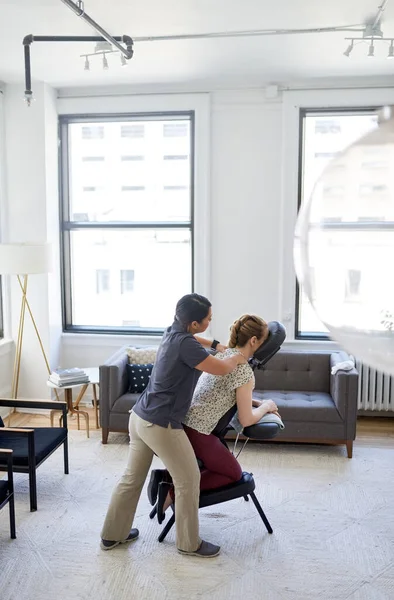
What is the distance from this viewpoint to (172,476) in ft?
9.94

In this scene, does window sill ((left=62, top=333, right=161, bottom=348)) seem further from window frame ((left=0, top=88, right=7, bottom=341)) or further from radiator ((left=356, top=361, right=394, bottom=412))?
radiator ((left=356, top=361, right=394, bottom=412))

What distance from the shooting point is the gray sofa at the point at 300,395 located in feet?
14.9

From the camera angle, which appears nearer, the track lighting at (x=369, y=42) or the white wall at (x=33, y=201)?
the track lighting at (x=369, y=42)

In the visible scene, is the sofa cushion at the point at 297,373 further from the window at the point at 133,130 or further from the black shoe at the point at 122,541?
the window at the point at 133,130

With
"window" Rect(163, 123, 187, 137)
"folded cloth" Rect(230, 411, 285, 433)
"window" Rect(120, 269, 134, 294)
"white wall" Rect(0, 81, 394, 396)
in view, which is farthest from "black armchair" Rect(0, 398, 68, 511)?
Answer: "window" Rect(163, 123, 187, 137)

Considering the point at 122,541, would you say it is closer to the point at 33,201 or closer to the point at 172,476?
the point at 172,476

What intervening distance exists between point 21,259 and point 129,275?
137cm

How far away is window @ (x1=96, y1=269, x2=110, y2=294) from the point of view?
602 cm

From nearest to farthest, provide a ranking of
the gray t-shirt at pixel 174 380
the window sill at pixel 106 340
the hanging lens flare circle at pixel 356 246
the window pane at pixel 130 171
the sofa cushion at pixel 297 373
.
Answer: the hanging lens flare circle at pixel 356 246, the gray t-shirt at pixel 174 380, the sofa cushion at pixel 297 373, the window pane at pixel 130 171, the window sill at pixel 106 340

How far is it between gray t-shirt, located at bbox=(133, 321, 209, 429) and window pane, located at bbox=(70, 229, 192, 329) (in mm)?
2909

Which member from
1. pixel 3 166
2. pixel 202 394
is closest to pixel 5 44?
pixel 3 166

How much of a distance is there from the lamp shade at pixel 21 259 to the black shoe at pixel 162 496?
2.41 meters

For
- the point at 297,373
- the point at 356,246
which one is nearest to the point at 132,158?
the point at 297,373

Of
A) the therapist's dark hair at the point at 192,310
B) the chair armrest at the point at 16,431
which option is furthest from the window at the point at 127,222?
the therapist's dark hair at the point at 192,310
